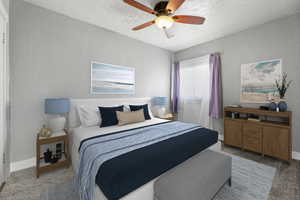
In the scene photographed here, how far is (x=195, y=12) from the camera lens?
93.8 inches

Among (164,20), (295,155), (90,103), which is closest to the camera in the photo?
(164,20)

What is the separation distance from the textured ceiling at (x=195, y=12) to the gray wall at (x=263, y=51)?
0.66 ft

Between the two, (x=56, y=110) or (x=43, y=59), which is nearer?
(x=56, y=110)

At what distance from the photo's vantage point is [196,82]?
13.1ft

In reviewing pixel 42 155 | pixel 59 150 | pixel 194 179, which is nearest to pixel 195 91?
pixel 194 179

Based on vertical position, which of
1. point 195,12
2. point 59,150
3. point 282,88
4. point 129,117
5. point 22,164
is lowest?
point 22,164

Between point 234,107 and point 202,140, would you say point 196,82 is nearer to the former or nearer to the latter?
point 234,107

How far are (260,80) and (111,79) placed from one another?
135 inches

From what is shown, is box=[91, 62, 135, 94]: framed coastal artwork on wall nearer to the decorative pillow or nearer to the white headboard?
the white headboard

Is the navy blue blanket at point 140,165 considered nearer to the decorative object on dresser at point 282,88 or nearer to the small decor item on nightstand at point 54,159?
the small decor item on nightstand at point 54,159

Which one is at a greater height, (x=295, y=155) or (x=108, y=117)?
(x=108, y=117)

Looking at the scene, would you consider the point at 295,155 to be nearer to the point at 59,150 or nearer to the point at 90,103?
the point at 90,103

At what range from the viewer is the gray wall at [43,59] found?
2119 mm

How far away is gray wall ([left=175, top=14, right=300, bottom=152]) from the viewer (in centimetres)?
246
